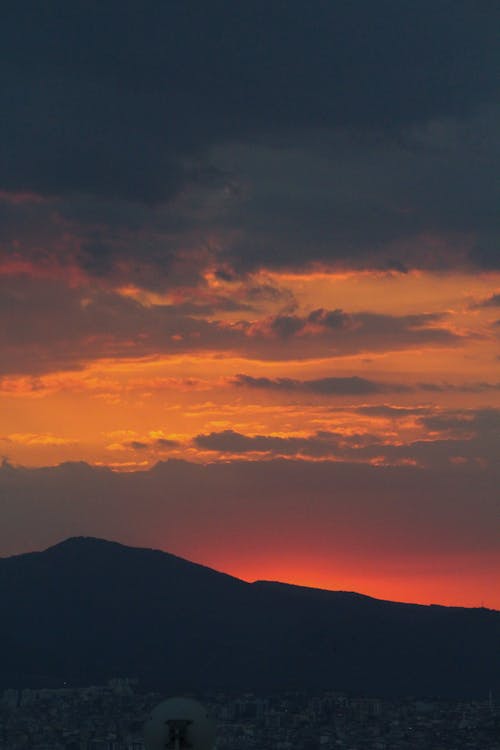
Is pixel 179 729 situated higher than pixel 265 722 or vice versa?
pixel 265 722

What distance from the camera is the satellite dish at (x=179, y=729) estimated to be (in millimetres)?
43719

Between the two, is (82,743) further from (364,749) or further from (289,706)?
(289,706)

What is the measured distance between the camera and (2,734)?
165m

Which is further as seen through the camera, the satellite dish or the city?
the city

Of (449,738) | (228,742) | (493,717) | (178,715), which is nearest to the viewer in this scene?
(178,715)

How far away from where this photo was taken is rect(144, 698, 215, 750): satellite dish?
1721 inches

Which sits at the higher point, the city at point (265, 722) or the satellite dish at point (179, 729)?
the city at point (265, 722)

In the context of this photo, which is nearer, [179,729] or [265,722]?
[179,729]

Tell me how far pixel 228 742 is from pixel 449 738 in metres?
26.7

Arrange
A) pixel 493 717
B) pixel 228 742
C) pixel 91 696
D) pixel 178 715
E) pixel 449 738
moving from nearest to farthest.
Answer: pixel 178 715, pixel 228 742, pixel 449 738, pixel 493 717, pixel 91 696

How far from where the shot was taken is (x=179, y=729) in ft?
144

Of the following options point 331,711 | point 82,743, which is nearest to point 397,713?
point 331,711

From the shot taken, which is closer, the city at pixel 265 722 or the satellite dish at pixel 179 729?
the satellite dish at pixel 179 729

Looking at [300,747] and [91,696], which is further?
[91,696]
